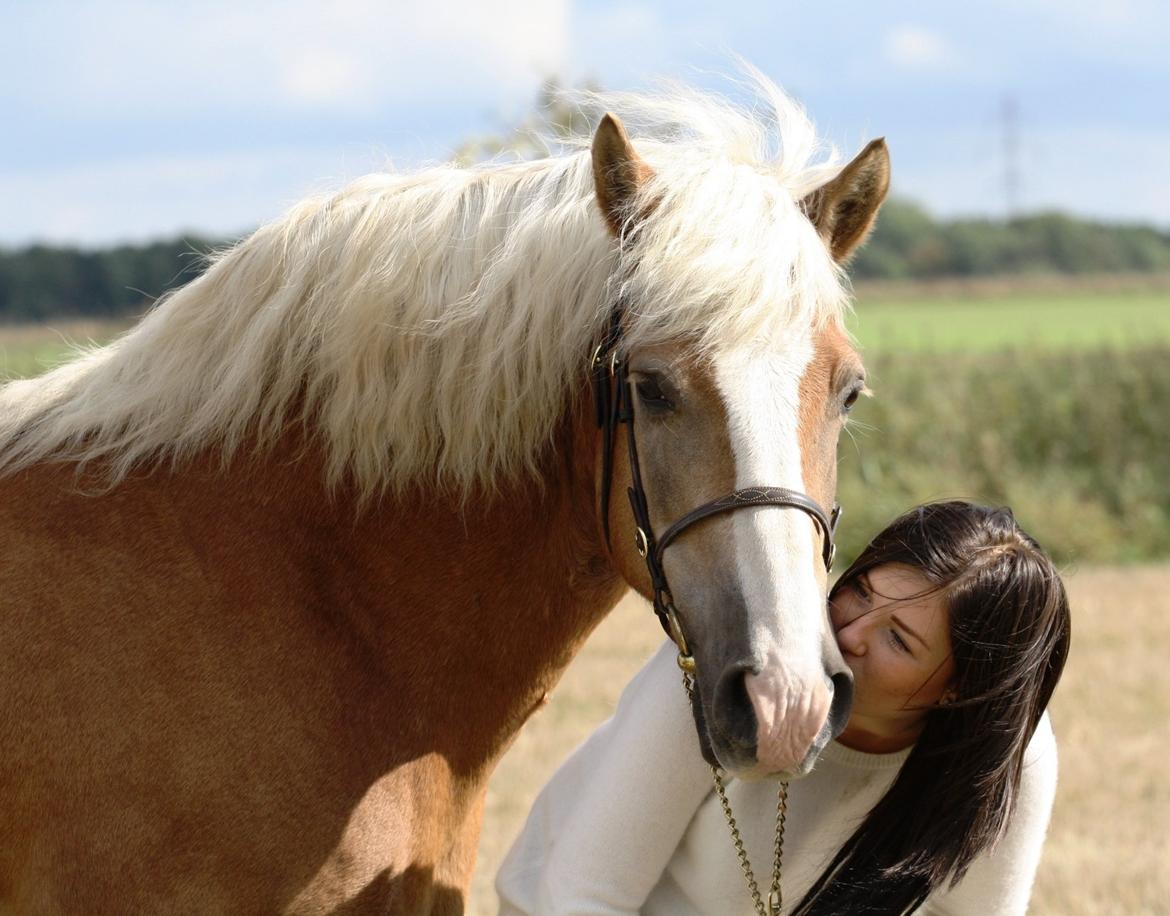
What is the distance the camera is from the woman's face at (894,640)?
2615mm

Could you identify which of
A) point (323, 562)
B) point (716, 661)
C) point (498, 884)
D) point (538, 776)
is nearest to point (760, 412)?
point (716, 661)

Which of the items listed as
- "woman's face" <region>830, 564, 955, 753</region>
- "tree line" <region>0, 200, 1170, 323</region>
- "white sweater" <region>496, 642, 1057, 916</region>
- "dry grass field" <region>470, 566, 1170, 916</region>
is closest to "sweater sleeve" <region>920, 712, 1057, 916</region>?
"white sweater" <region>496, 642, 1057, 916</region>

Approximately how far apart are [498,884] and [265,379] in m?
1.28

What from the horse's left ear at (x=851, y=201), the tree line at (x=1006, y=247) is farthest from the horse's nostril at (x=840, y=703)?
the tree line at (x=1006, y=247)

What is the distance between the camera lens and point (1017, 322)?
21766 mm

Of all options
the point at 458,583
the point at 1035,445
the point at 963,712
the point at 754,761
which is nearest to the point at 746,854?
the point at 963,712

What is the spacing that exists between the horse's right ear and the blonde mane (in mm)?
36

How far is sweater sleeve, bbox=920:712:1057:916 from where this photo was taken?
2.87m

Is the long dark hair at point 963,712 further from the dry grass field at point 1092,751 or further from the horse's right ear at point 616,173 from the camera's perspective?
the dry grass field at point 1092,751

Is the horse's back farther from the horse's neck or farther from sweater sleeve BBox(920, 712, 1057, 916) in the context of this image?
sweater sleeve BBox(920, 712, 1057, 916)

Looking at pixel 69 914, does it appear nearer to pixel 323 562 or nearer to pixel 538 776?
pixel 323 562

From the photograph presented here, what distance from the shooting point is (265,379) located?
8.98 ft

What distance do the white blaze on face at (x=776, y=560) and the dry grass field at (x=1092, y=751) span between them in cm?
278

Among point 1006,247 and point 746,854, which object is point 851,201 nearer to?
point 746,854
